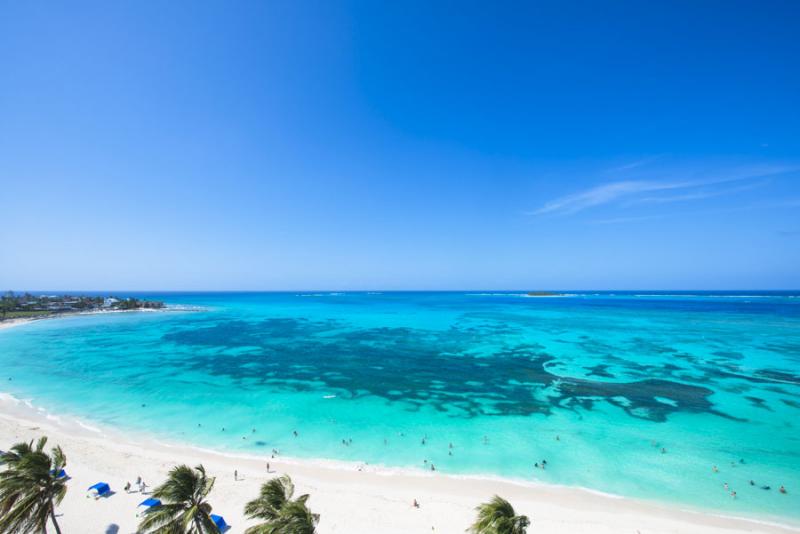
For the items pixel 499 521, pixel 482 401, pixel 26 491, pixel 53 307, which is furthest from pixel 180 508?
pixel 53 307

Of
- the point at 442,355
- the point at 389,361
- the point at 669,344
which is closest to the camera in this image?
the point at 389,361

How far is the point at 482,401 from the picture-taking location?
38219mm

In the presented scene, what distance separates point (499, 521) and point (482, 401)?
3013 centimetres

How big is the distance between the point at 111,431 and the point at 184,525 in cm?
2968

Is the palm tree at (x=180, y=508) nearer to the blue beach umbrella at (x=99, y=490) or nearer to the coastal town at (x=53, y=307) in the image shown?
the blue beach umbrella at (x=99, y=490)

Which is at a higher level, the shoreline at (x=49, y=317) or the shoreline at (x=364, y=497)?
the shoreline at (x=49, y=317)

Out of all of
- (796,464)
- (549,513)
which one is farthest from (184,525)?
(796,464)

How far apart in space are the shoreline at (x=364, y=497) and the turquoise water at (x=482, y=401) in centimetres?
146

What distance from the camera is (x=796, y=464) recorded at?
84.3ft

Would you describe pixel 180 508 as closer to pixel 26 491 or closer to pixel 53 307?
pixel 26 491

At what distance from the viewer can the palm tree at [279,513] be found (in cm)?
1027

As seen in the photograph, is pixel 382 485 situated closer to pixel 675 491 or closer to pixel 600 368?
pixel 675 491

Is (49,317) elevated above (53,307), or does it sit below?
below

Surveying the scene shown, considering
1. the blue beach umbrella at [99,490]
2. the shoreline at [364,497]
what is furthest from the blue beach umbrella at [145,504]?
the blue beach umbrella at [99,490]
